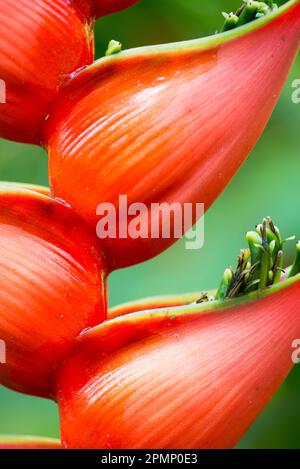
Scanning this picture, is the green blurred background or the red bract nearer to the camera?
the red bract

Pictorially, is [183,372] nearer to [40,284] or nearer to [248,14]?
[40,284]

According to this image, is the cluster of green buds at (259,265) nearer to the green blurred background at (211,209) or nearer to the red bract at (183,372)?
the red bract at (183,372)

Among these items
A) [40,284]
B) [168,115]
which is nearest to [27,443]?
[40,284]

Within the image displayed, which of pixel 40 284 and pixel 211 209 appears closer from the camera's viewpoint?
pixel 40 284

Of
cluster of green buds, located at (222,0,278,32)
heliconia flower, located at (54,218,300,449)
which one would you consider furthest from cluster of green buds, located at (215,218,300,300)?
cluster of green buds, located at (222,0,278,32)

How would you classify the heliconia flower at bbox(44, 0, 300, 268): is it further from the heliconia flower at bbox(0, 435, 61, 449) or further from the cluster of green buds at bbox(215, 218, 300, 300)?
the heliconia flower at bbox(0, 435, 61, 449)

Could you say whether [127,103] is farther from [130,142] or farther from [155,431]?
[155,431]
